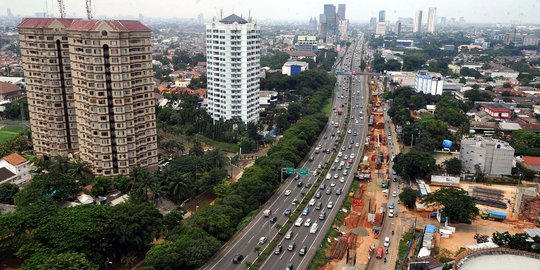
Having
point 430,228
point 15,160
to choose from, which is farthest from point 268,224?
point 15,160

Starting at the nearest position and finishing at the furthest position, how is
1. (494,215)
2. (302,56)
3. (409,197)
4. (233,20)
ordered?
(494,215)
(409,197)
(233,20)
(302,56)

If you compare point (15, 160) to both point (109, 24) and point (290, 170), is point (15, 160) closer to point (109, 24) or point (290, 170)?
point (109, 24)

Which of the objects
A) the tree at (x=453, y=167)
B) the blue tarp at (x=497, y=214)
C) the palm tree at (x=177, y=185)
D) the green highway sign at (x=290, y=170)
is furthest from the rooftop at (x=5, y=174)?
the blue tarp at (x=497, y=214)

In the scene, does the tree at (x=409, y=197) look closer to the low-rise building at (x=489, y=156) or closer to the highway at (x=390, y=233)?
the highway at (x=390, y=233)

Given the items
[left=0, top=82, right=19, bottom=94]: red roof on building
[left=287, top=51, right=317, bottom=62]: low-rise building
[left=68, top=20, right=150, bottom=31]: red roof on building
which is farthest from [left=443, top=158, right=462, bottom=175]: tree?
[left=287, top=51, right=317, bottom=62]: low-rise building

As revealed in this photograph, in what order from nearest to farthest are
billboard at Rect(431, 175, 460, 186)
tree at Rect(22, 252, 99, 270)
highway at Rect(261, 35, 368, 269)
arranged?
tree at Rect(22, 252, 99, 270), highway at Rect(261, 35, 368, 269), billboard at Rect(431, 175, 460, 186)

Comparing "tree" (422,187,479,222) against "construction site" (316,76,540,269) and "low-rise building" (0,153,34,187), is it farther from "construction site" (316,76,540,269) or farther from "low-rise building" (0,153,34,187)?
"low-rise building" (0,153,34,187)
